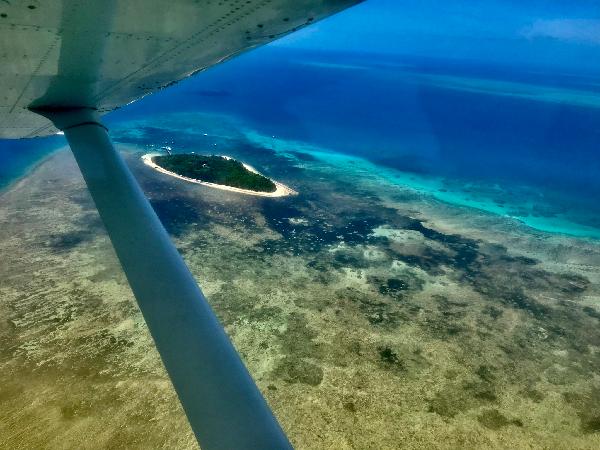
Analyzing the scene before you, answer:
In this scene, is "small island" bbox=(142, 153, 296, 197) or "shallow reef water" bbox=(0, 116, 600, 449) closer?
"shallow reef water" bbox=(0, 116, 600, 449)

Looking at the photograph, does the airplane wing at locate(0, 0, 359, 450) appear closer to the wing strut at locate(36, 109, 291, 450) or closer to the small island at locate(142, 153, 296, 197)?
the wing strut at locate(36, 109, 291, 450)

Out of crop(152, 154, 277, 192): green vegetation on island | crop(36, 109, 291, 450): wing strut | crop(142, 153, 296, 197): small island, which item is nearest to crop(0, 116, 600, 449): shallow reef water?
crop(142, 153, 296, 197): small island

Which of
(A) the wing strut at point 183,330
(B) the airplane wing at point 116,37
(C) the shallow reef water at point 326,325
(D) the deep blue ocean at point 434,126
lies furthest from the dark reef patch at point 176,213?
(A) the wing strut at point 183,330

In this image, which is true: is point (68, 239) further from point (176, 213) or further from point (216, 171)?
point (216, 171)

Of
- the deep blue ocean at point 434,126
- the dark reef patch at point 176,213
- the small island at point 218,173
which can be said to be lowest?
the dark reef patch at point 176,213

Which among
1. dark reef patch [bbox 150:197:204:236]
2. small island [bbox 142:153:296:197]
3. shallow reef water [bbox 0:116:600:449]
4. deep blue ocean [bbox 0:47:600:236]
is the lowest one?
shallow reef water [bbox 0:116:600:449]

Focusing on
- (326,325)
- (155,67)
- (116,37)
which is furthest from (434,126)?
(116,37)

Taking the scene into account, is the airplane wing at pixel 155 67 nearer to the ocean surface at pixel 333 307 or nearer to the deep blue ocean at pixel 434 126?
the ocean surface at pixel 333 307

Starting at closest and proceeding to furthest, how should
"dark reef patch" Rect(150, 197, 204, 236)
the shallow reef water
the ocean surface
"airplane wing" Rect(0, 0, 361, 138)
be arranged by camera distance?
"airplane wing" Rect(0, 0, 361, 138)
the shallow reef water
the ocean surface
"dark reef patch" Rect(150, 197, 204, 236)
